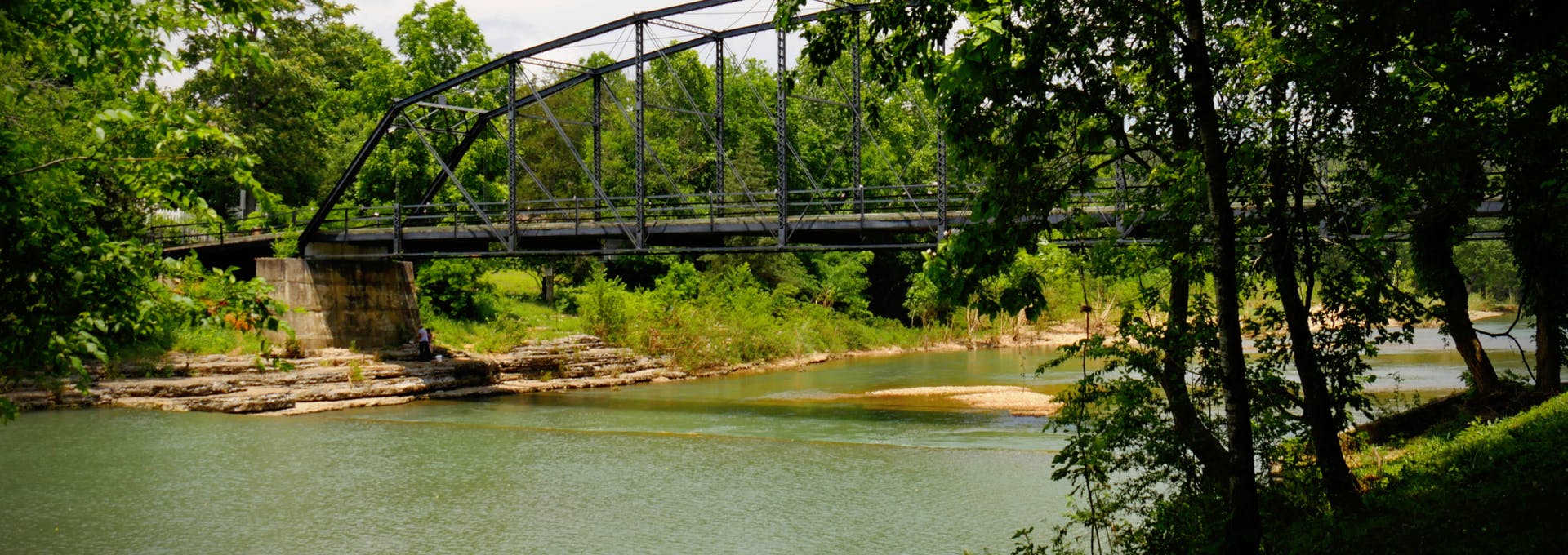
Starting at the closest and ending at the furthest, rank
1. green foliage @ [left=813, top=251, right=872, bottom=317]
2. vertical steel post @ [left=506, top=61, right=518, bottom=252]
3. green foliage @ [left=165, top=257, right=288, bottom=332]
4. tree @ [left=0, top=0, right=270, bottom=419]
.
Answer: tree @ [left=0, top=0, right=270, bottom=419], green foliage @ [left=165, top=257, right=288, bottom=332], vertical steel post @ [left=506, top=61, right=518, bottom=252], green foliage @ [left=813, top=251, right=872, bottom=317]

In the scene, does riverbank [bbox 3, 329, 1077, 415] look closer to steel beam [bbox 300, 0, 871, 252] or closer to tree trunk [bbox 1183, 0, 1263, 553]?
steel beam [bbox 300, 0, 871, 252]

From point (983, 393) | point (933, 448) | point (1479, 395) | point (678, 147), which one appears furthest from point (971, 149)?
point (678, 147)

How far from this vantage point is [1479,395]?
1588cm

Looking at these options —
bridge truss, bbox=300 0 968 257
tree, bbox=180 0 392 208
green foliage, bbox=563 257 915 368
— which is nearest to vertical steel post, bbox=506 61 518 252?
bridge truss, bbox=300 0 968 257

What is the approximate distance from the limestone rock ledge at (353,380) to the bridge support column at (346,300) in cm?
116

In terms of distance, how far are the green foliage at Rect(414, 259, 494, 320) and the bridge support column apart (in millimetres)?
2123

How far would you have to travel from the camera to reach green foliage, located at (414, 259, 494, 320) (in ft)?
127

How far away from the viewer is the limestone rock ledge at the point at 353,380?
2750cm

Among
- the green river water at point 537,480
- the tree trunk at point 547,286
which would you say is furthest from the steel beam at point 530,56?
the tree trunk at point 547,286

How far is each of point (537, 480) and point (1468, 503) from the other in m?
13.0

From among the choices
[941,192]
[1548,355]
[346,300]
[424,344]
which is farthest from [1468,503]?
[346,300]

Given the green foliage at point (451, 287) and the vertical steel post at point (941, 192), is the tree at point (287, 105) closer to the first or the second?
the green foliage at point (451, 287)

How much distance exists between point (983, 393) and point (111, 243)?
24.2 metres

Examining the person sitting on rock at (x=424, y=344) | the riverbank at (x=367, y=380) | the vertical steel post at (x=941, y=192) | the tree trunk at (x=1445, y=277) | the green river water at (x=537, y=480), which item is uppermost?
the vertical steel post at (x=941, y=192)
